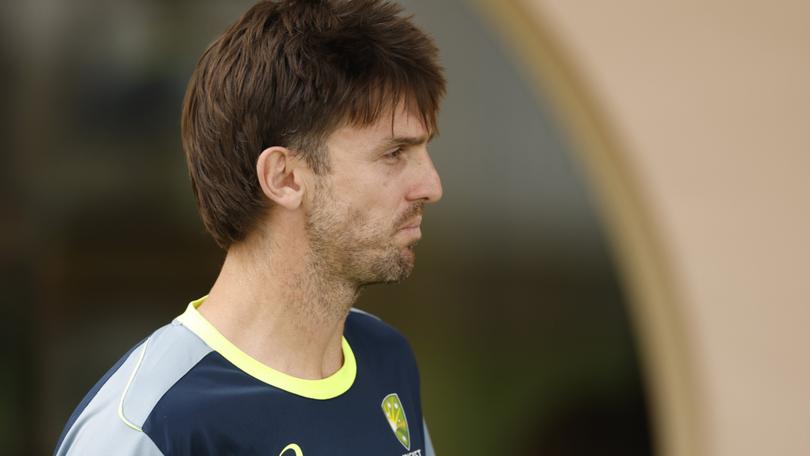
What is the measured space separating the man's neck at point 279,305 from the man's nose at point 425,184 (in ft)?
0.60

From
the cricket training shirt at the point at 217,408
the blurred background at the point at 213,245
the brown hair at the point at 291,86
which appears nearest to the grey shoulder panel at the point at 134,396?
the cricket training shirt at the point at 217,408

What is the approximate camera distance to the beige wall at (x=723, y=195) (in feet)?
12.6

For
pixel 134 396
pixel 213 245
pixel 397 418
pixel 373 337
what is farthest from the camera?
pixel 213 245

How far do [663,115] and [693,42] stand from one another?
0.89 feet

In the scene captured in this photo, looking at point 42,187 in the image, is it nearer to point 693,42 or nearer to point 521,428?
point 521,428

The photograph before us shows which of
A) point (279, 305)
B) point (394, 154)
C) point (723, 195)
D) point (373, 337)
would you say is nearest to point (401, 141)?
point (394, 154)

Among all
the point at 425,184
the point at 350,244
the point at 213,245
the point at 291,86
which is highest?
the point at 291,86

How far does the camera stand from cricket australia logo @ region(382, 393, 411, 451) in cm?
183

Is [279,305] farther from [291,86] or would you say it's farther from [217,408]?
[291,86]

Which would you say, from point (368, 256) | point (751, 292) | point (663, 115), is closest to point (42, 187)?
point (663, 115)

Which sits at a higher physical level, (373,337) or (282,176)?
(282,176)

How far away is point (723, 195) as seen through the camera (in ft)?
12.7

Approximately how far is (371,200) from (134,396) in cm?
46

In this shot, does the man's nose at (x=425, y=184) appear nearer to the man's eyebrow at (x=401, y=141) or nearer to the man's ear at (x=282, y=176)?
the man's eyebrow at (x=401, y=141)
